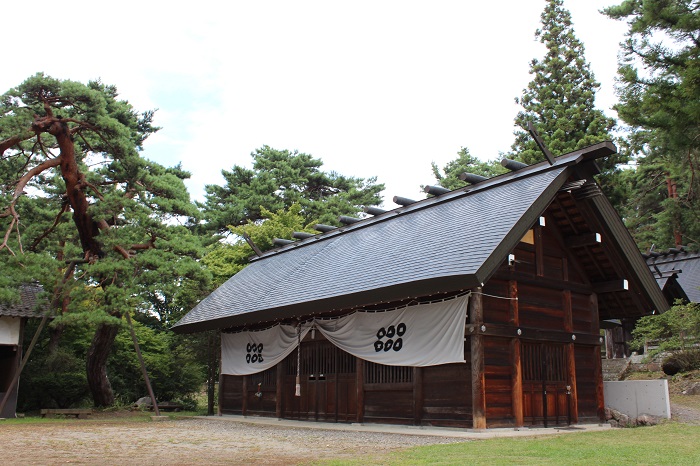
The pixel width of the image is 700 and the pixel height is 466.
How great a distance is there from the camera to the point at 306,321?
13.8 metres

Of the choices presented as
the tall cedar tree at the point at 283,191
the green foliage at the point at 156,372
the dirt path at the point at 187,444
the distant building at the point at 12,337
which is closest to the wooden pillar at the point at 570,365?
the dirt path at the point at 187,444

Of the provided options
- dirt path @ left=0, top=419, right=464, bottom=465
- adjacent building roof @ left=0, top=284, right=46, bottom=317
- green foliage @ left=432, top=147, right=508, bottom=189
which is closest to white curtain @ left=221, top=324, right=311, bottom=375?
dirt path @ left=0, top=419, right=464, bottom=465

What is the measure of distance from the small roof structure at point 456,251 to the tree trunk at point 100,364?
2879 millimetres

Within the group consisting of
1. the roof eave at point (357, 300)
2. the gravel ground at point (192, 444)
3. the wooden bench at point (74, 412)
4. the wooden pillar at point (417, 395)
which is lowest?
the wooden bench at point (74, 412)

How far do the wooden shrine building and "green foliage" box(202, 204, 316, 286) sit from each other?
29.7ft

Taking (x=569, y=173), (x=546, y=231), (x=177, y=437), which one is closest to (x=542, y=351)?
(x=546, y=231)

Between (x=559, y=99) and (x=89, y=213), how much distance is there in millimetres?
22512

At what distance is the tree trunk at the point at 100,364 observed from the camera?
17359 millimetres

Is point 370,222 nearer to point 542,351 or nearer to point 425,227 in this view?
point 425,227

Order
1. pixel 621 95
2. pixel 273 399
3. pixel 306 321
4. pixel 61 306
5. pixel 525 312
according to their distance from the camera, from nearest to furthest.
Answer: pixel 621 95, pixel 525 312, pixel 306 321, pixel 273 399, pixel 61 306

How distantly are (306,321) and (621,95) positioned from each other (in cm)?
882

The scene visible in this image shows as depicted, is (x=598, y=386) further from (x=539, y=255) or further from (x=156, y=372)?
(x=156, y=372)

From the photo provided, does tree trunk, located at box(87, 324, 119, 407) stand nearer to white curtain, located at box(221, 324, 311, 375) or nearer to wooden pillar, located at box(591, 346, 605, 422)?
white curtain, located at box(221, 324, 311, 375)

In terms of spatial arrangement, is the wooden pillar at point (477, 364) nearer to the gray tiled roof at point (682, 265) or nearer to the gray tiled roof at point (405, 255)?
the gray tiled roof at point (405, 255)
